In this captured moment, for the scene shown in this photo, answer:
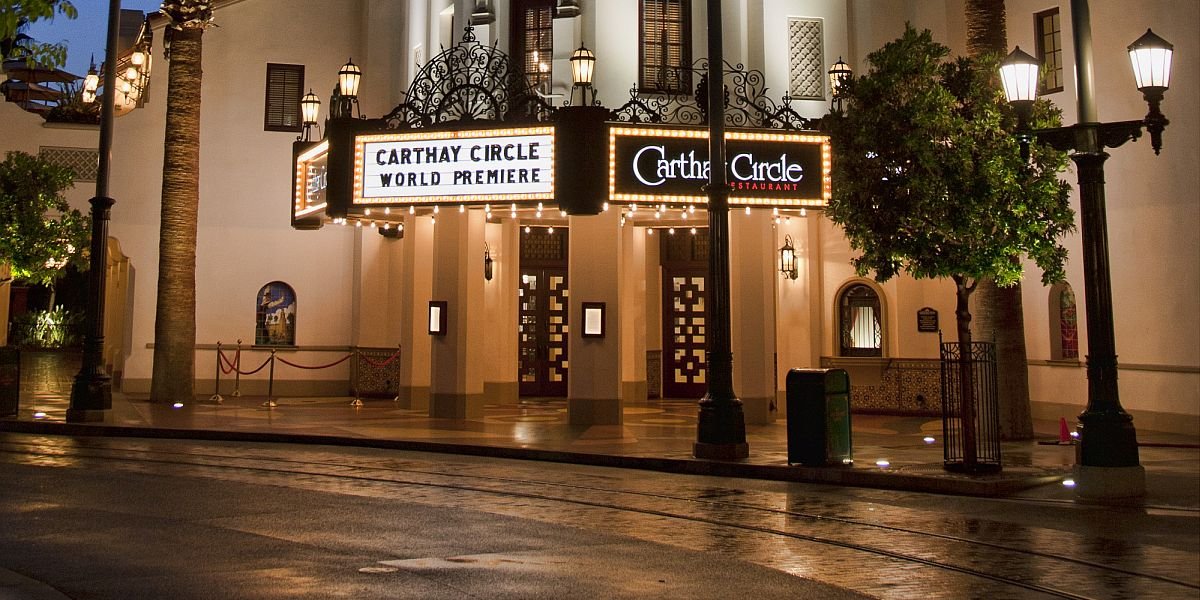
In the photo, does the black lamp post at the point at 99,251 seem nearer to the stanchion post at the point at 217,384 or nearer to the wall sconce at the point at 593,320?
the stanchion post at the point at 217,384

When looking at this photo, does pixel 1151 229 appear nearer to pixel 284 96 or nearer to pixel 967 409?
pixel 967 409

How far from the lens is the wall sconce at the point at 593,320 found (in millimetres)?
20750

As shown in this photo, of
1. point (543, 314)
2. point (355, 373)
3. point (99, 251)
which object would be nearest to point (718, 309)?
point (99, 251)

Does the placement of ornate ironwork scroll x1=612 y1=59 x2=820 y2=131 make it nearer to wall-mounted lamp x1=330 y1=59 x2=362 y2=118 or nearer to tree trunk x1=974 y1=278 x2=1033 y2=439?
tree trunk x1=974 y1=278 x2=1033 y2=439

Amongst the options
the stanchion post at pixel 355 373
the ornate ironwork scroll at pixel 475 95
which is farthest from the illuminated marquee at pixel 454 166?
the stanchion post at pixel 355 373

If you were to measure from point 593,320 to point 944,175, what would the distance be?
8.68 m

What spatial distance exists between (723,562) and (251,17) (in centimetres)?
2467

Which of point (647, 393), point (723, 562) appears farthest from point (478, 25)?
point (723, 562)

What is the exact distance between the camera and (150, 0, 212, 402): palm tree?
24.8 meters

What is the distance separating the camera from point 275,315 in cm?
2858

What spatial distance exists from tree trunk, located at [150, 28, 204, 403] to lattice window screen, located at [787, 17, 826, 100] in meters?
13.3

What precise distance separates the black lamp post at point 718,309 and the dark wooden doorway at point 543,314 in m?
12.6

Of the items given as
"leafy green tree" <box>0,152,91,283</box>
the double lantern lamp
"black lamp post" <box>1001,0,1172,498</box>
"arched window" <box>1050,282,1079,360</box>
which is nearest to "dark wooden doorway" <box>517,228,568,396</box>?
"leafy green tree" <box>0,152,91,283</box>

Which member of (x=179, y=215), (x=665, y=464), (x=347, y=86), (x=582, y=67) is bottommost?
(x=665, y=464)
